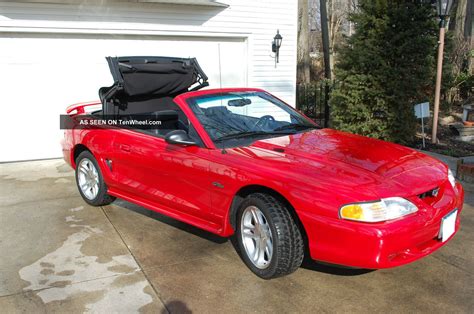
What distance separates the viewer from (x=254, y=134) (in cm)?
398

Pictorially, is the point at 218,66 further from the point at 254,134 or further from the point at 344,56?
the point at 254,134

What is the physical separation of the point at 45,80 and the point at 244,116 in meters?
5.01

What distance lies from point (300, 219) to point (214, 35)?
22.0 ft

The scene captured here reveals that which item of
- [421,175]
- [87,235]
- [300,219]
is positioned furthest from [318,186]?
[87,235]

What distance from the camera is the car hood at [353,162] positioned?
303 centimetres

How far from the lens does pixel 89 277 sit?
11.4 ft

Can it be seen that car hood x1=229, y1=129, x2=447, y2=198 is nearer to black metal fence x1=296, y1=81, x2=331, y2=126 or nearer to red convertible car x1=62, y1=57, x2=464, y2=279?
red convertible car x1=62, y1=57, x2=464, y2=279

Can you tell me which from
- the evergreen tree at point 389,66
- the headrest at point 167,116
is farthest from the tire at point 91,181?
the evergreen tree at point 389,66

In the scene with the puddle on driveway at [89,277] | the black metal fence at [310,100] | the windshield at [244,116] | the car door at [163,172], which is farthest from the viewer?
the black metal fence at [310,100]

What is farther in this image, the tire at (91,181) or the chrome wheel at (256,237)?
the tire at (91,181)

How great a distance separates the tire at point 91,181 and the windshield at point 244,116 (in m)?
1.66

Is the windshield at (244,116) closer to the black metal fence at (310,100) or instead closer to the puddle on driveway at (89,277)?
the puddle on driveway at (89,277)

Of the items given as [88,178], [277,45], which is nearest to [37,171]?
[88,178]

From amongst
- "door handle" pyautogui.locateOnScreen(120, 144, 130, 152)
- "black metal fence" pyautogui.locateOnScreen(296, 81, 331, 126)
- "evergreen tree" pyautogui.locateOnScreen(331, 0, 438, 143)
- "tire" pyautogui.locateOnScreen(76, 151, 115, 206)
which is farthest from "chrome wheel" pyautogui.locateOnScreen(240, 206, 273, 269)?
"black metal fence" pyautogui.locateOnScreen(296, 81, 331, 126)
